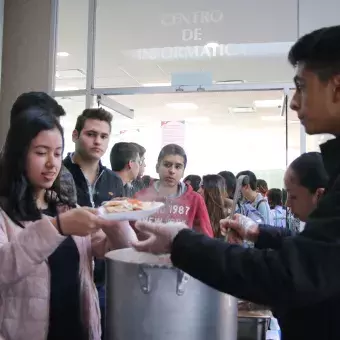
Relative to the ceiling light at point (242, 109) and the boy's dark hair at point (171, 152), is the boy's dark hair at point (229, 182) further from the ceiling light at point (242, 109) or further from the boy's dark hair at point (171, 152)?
the ceiling light at point (242, 109)

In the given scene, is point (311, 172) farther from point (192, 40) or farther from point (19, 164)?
point (192, 40)

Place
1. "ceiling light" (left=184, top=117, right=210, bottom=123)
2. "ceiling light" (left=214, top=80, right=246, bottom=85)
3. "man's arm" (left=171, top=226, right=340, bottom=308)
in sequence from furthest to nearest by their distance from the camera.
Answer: "ceiling light" (left=184, top=117, right=210, bottom=123) → "ceiling light" (left=214, top=80, right=246, bottom=85) → "man's arm" (left=171, top=226, right=340, bottom=308)

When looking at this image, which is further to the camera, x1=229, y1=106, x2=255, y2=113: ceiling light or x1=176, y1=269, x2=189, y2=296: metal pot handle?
x1=229, y1=106, x2=255, y2=113: ceiling light

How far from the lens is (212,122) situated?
6.62m

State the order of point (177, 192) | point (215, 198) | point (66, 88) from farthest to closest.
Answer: point (66, 88) < point (215, 198) < point (177, 192)

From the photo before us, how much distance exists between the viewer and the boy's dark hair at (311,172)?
132 centimetres

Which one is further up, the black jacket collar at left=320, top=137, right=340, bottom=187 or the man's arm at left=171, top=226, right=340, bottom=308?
the black jacket collar at left=320, top=137, right=340, bottom=187

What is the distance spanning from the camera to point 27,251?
2.85ft

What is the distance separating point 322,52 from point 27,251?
0.67m

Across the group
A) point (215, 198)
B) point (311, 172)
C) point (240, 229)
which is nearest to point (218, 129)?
point (215, 198)

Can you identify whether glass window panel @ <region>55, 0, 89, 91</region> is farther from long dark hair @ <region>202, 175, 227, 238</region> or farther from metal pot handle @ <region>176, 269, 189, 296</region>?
metal pot handle @ <region>176, 269, 189, 296</region>

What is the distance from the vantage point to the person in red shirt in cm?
233

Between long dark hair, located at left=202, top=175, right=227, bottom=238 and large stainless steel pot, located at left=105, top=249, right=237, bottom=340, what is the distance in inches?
70.2

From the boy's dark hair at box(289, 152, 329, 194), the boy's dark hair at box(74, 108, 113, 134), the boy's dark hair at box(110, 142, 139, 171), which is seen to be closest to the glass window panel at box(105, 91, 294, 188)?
the boy's dark hair at box(110, 142, 139, 171)
